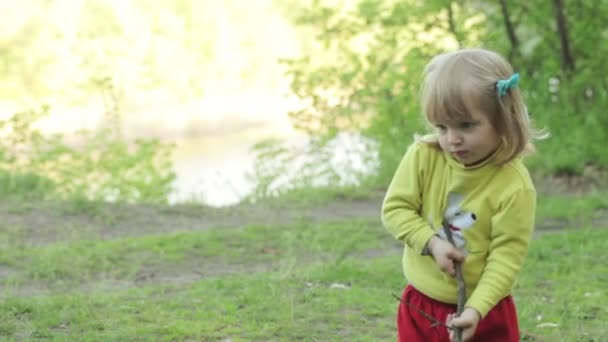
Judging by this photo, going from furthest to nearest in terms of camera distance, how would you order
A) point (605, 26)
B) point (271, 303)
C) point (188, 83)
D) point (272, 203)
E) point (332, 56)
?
point (188, 83) < point (332, 56) < point (605, 26) < point (272, 203) < point (271, 303)

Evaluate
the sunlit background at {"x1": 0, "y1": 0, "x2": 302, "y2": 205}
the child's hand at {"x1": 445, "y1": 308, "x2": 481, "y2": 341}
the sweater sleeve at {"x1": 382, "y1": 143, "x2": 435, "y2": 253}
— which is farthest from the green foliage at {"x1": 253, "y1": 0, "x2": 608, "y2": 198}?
the sunlit background at {"x1": 0, "y1": 0, "x2": 302, "y2": 205}

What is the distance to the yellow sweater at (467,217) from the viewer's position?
2.92 m

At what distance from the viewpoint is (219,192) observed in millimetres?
12000

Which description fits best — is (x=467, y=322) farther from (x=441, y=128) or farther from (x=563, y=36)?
(x=563, y=36)

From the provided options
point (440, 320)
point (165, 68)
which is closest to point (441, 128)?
point (440, 320)

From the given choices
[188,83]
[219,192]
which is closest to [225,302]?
[219,192]

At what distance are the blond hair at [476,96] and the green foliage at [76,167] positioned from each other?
5.99 meters

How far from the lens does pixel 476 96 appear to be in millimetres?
2865

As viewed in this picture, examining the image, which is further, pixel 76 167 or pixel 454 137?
pixel 76 167

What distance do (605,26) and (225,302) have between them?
5.31m

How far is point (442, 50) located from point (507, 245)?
238 inches

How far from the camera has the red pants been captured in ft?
10.1

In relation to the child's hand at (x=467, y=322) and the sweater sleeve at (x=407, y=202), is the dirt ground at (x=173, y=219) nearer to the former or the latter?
the sweater sleeve at (x=407, y=202)

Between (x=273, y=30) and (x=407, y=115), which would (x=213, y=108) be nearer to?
(x=273, y=30)
